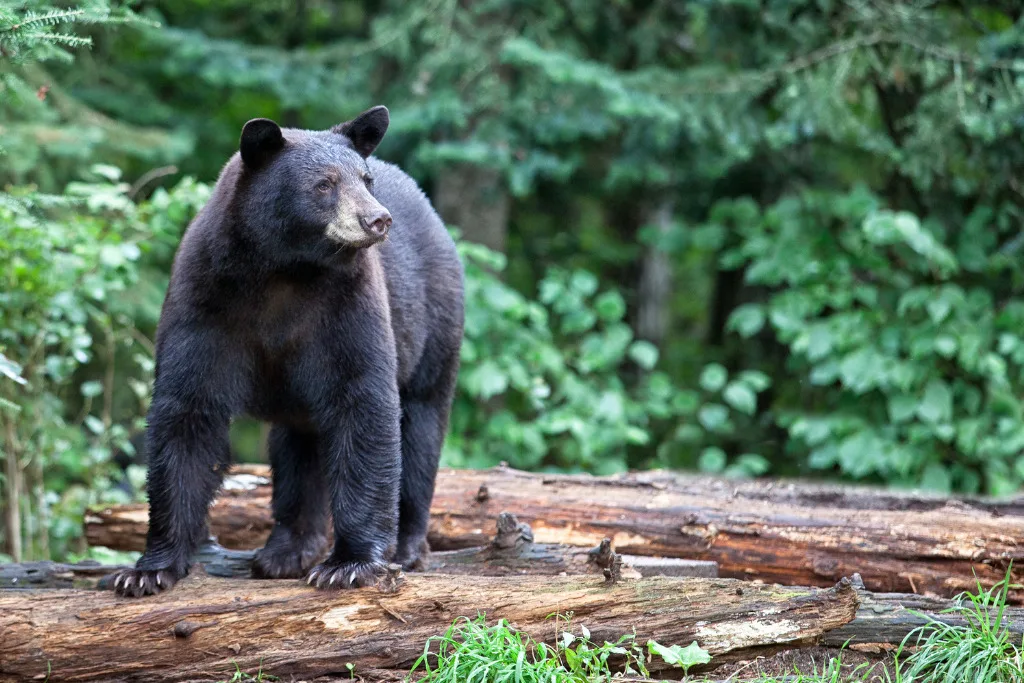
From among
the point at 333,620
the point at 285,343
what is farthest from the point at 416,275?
the point at 333,620

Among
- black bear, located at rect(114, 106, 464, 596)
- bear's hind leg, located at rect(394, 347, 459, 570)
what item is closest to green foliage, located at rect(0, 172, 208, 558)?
black bear, located at rect(114, 106, 464, 596)

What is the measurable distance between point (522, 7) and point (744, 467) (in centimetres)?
434

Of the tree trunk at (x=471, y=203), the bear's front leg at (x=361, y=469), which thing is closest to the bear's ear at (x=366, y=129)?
the bear's front leg at (x=361, y=469)

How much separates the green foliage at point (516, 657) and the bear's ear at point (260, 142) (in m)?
2.00

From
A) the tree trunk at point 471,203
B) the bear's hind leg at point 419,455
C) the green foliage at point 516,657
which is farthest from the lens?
the tree trunk at point 471,203

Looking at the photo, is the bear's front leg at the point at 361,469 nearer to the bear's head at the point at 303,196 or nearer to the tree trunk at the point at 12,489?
the bear's head at the point at 303,196

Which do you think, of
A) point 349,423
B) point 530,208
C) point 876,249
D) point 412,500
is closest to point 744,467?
point 876,249

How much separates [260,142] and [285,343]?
0.82 meters

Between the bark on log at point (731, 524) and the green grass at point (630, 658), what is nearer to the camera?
the green grass at point (630, 658)

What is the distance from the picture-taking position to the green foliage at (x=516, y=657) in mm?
3727

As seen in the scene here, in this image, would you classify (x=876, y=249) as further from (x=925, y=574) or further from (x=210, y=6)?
(x=210, y=6)

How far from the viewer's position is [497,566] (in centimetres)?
472

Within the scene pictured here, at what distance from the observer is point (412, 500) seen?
5.15 m

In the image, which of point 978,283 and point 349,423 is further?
point 978,283
